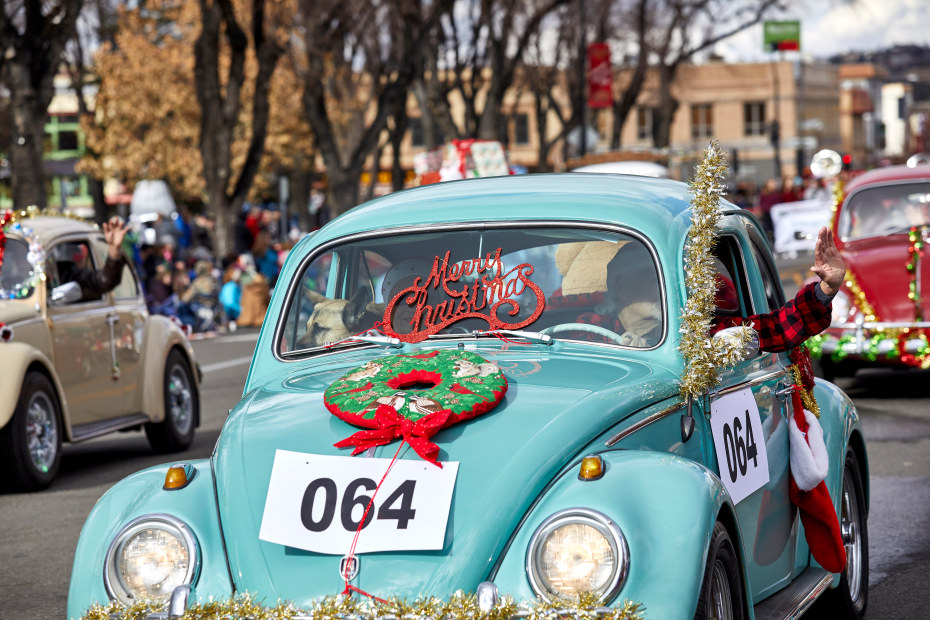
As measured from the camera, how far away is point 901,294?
41.0ft

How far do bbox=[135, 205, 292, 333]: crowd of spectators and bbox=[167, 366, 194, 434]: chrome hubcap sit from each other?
30.6 feet

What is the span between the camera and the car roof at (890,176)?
1347 centimetres

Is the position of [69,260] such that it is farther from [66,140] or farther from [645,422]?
[66,140]

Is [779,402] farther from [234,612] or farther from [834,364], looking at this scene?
[834,364]

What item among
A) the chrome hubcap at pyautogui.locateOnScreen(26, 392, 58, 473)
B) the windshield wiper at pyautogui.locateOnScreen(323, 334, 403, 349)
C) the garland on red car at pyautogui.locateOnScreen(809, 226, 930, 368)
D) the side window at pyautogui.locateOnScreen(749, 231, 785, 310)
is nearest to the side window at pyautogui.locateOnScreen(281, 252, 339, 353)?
the windshield wiper at pyautogui.locateOnScreen(323, 334, 403, 349)

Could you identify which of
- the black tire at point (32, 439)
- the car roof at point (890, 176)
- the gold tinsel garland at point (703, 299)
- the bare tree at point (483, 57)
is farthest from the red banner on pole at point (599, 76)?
the gold tinsel garland at point (703, 299)

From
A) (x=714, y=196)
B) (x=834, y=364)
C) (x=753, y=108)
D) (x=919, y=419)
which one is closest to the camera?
(x=714, y=196)

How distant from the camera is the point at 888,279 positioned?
12.5 meters

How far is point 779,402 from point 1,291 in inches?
250

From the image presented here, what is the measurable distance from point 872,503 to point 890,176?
5810 mm

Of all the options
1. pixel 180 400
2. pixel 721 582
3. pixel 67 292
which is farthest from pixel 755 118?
pixel 721 582

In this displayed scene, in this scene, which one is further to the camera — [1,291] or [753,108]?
[753,108]

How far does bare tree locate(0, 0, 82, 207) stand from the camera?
2112 cm

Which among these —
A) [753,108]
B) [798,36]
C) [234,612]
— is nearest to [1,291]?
[234,612]
